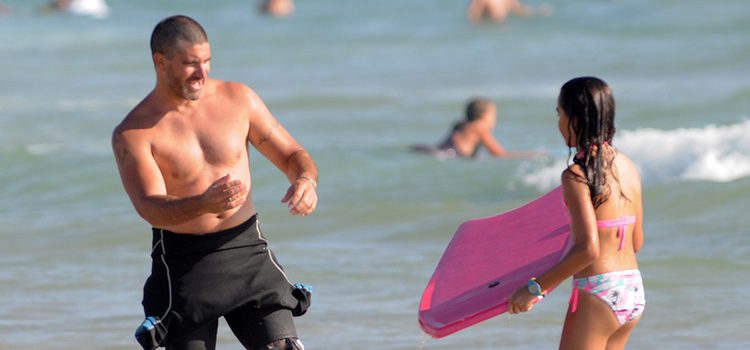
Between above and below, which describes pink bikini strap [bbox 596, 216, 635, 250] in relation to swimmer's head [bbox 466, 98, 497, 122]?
above

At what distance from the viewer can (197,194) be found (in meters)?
4.17

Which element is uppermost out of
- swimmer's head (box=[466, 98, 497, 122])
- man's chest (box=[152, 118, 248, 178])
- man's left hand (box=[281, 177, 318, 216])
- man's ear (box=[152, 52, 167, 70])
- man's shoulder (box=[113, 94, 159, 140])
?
man's ear (box=[152, 52, 167, 70])

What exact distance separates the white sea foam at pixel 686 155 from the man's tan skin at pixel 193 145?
6.93 m

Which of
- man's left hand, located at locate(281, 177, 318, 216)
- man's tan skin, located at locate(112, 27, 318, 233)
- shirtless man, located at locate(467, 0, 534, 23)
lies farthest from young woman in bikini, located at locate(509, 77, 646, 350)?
shirtless man, located at locate(467, 0, 534, 23)

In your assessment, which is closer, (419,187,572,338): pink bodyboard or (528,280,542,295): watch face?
(528,280,542,295): watch face

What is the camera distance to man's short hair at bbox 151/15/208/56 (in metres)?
4.16

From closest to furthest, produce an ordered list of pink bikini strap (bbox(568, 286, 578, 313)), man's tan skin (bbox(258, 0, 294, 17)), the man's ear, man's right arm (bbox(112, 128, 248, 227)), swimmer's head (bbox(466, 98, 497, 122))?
1. man's right arm (bbox(112, 128, 248, 227))
2. pink bikini strap (bbox(568, 286, 578, 313))
3. the man's ear
4. swimmer's head (bbox(466, 98, 497, 122))
5. man's tan skin (bbox(258, 0, 294, 17))

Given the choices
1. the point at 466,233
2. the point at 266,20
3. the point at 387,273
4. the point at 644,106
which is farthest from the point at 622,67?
the point at 466,233

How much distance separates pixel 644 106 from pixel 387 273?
28.9 feet

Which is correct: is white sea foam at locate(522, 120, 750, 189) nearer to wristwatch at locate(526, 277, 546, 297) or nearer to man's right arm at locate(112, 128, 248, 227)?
wristwatch at locate(526, 277, 546, 297)

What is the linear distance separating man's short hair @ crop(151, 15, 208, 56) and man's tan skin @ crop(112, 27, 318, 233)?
18 mm

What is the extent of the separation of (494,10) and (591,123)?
22.1 m

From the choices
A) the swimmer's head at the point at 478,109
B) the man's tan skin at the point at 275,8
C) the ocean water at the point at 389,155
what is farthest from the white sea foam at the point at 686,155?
the man's tan skin at the point at 275,8

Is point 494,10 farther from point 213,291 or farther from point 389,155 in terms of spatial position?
point 213,291
